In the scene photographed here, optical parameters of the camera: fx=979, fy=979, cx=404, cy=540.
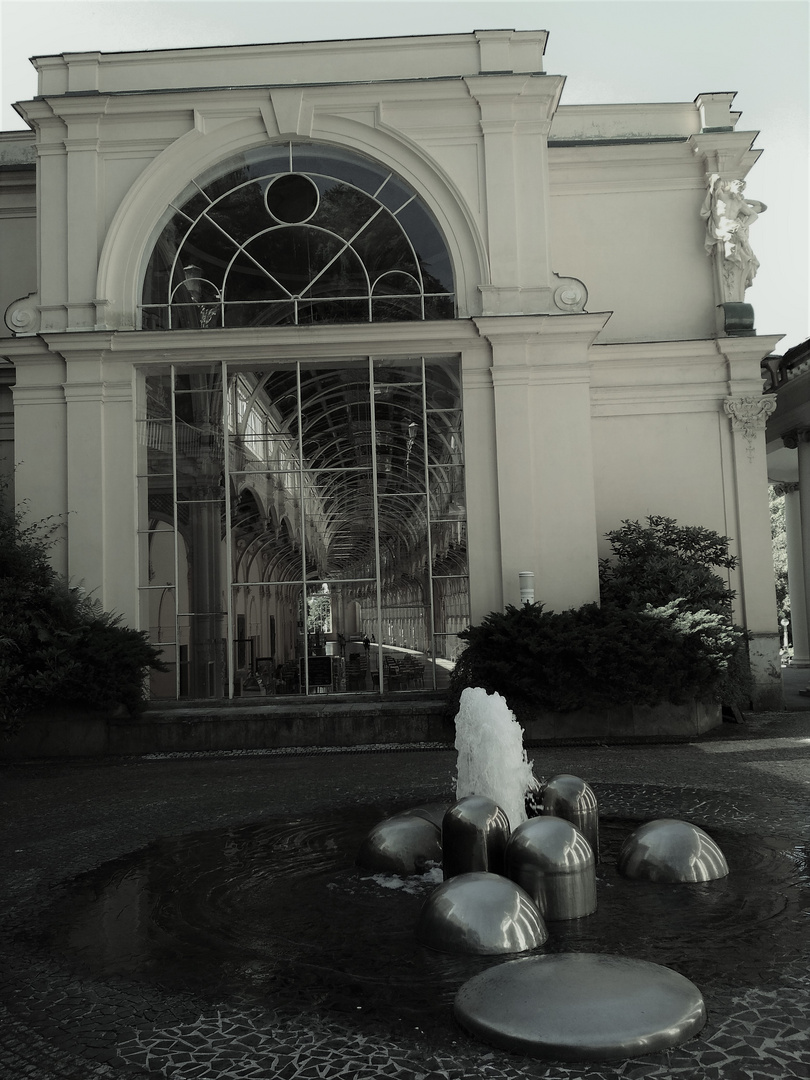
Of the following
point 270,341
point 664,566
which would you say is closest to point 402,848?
point 664,566

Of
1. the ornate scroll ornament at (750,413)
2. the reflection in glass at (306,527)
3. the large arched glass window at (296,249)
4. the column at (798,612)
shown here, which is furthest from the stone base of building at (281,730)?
the column at (798,612)

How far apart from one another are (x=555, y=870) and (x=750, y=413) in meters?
14.5

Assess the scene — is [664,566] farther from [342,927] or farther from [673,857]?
[342,927]

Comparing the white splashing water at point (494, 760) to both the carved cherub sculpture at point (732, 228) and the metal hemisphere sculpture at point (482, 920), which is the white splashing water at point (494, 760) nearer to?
the metal hemisphere sculpture at point (482, 920)

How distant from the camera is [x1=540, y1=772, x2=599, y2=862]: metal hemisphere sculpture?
266 inches

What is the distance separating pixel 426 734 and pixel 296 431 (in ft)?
19.4

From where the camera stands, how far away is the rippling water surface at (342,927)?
4.55 metres

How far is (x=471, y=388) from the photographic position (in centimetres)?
1616

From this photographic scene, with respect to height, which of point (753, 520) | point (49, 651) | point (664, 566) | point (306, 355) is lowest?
point (49, 651)

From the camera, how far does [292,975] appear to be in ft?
15.4

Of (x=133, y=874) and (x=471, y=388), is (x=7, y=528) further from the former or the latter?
(x=133, y=874)

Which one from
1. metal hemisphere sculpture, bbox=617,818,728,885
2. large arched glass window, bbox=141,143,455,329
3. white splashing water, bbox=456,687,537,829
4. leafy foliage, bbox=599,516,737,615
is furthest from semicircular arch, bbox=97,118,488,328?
metal hemisphere sculpture, bbox=617,818,728,885

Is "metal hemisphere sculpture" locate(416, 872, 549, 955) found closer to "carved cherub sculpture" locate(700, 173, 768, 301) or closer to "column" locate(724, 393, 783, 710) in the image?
"column" locate(724, 393, 783, 710)

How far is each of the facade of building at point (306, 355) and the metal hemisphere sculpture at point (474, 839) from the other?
9.67 m
